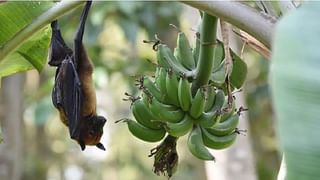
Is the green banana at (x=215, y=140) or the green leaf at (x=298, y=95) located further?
the green banana at (x=215, y=140)

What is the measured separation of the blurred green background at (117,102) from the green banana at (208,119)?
17 cm

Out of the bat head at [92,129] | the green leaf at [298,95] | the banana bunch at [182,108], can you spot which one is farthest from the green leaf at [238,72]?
the green leaf at [298,95]

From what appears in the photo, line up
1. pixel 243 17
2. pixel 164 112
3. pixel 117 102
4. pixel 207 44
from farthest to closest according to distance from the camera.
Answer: pixel 117 102
pixel 164 112
pixel 207 44
pixel 243 17

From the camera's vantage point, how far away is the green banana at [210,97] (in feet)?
2.60

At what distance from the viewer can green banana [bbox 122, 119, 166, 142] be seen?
2.77 ft

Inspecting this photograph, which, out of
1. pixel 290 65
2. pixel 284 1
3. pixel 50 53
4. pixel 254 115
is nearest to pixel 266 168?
pixel 254 115

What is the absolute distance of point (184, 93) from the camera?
2.61 ft

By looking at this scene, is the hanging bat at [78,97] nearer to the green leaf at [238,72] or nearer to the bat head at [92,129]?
the bat head at [92,129]

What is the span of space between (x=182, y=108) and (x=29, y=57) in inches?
9.3

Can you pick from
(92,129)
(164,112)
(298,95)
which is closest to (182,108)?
(164,112)

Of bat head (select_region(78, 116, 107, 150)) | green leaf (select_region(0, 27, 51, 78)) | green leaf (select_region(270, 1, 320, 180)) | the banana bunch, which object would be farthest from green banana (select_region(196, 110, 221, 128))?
green leaf (select_region(270, 1, 320, 180))

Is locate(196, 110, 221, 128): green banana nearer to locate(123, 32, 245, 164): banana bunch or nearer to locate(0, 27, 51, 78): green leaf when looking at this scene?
locate(123, 32, 245, 164): banana bunch

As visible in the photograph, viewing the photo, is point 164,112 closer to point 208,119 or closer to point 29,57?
point 208,119

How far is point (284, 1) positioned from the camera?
0.66m
